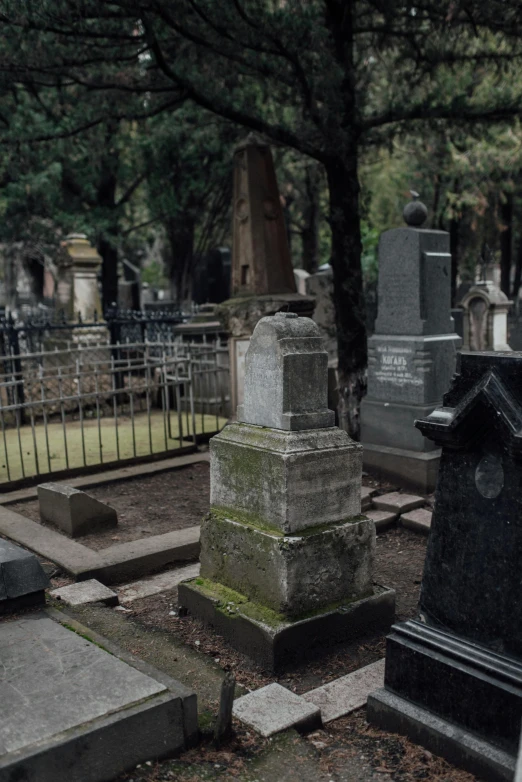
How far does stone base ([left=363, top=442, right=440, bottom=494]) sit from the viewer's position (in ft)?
26.2

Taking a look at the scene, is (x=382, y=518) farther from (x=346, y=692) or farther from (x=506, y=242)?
(x=506, y=242)

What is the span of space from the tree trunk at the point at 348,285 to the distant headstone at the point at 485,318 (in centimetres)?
852

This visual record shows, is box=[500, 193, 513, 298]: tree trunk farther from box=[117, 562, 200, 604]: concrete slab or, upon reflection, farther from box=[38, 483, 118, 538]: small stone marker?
box=[117, 562, 200, 604]: concrete slab

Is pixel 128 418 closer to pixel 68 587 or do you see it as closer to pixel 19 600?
pixel 68 587

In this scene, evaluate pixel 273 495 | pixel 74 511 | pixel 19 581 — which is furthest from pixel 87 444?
pixel 273 495

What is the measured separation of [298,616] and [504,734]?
1.49 meters

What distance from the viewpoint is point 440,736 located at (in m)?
3.40

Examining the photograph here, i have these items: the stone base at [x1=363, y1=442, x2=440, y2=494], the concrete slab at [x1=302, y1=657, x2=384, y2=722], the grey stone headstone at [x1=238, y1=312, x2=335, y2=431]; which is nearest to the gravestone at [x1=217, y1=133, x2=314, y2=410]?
the stone base at [x1=363, y1=442, x2=440, y2=494]

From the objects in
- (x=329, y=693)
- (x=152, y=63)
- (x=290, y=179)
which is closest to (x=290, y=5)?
(x=152, y=63)

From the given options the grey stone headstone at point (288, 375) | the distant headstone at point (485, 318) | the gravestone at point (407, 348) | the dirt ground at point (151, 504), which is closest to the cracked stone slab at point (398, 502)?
the gravestone at point (407, 348)

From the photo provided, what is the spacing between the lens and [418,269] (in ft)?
27.8

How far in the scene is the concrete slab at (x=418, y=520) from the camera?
6.89m

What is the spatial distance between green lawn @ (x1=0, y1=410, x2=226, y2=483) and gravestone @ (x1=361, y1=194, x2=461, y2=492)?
2674 millimetres

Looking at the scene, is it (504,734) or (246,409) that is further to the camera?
(246,409)
